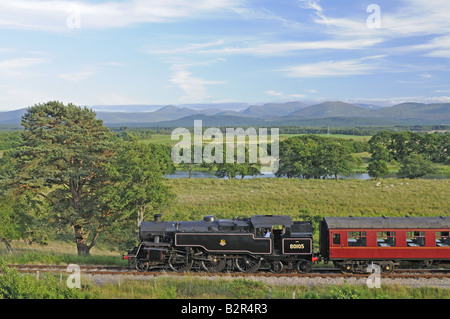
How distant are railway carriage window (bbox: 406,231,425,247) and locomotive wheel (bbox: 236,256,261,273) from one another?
25.4 feet

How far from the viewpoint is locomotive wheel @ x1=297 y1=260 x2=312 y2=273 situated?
20.7 meters

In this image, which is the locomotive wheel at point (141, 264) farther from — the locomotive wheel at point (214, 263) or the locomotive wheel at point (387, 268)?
the locomotive wheel at point (387, 268)

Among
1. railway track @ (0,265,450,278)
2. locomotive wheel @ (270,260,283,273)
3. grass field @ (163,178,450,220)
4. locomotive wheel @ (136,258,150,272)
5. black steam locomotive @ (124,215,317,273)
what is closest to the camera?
railway track @ (0,265,450,278)

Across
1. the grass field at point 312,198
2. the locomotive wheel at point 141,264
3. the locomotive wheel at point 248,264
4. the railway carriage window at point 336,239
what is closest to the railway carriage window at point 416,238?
the railway carriage window at point 336,239

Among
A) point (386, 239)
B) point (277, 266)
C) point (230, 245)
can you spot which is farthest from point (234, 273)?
point (386, 239)

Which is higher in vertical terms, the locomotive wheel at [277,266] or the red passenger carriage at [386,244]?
the red passenger carriage at [386,244]

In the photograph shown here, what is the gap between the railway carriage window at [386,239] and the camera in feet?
66.5

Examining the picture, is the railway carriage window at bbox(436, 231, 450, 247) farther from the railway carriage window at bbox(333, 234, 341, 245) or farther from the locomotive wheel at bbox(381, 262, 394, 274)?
the railway carriage window at bbox(333, 234, 341, 245)

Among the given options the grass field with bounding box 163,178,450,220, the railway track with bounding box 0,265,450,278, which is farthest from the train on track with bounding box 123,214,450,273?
the grass field with bounding box 163,178,450,220

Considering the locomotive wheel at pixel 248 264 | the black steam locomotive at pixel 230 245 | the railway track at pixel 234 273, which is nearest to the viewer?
the railway track at pixel 234 273

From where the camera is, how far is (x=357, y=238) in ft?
67.4

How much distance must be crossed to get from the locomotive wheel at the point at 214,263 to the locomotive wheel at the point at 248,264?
77 cm
